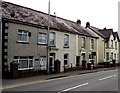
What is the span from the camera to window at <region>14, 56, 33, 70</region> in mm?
19611

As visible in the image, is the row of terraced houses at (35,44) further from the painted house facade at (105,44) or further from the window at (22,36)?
the painted house facade at (105,44)

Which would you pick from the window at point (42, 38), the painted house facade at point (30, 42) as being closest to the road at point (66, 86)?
the painted house facade at point (30, 42)

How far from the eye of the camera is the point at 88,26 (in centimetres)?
4147

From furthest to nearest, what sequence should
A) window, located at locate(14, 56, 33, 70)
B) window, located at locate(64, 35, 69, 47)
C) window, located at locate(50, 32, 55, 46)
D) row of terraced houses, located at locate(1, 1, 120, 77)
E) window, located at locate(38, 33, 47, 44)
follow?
window, located at locate(64, 35, 69, 47), window, located at locate(50, 32, 55, 46), window, located at locate(38, 33, 47, 44), window, located at locate(14, 56, 33, 70), row of terraced houses, located at locate(1, 1, 120, 77)

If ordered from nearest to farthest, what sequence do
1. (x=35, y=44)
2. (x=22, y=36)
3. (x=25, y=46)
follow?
(x=22, y=36) < (x=25, y=46) < (x=35, y=44)

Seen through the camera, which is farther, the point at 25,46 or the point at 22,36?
the point at 25,46

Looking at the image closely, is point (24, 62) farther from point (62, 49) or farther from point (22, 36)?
point (62, 49)

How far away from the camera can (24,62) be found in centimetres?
2019

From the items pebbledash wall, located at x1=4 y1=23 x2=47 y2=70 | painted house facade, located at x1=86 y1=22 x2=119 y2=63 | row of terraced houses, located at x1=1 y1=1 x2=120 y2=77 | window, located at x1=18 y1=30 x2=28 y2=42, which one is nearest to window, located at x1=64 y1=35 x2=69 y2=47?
row of terraced houses, located at x1=1 y1=1 x2=120 y2=77

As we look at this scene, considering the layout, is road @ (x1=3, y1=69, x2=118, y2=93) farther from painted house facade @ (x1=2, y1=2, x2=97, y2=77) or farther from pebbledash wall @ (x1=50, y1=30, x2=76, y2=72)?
pebbledash wall @ (x1=50, y1=30, x2=76, y2=72)

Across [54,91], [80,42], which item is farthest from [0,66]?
[80,42]

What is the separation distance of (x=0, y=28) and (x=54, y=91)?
32.6 ft

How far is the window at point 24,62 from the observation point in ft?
64.3

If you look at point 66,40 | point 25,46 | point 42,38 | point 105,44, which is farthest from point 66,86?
point 105,44
